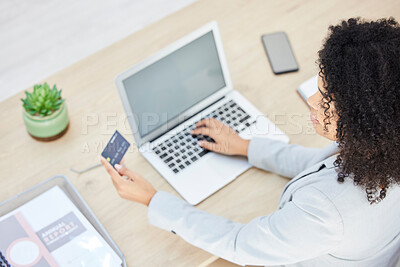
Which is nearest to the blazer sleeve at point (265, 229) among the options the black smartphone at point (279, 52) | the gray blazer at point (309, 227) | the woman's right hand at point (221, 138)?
the gray blazer at point (309, 227)

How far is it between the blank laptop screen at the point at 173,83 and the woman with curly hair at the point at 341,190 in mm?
237

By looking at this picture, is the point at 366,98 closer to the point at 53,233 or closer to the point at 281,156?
the point at 281,156

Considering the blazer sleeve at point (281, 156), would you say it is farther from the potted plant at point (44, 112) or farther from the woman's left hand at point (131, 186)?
the potted plant at point (44, 112)

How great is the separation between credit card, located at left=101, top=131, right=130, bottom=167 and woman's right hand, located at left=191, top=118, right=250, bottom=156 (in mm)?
254

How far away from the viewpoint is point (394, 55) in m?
0.91

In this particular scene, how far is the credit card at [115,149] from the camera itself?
1.33 metres

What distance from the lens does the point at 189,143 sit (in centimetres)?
150

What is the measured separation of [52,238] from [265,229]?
58 cm

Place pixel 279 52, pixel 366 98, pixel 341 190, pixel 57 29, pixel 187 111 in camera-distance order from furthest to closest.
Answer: pixel 57 29 < pixel 279 52 < pixel 187 111 < pixel 341 190 < pixel 366 98

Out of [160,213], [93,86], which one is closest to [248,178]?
[160,213]

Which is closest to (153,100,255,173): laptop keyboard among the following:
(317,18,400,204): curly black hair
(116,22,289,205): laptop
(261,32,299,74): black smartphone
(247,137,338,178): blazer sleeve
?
(116,22,289,205): laptop

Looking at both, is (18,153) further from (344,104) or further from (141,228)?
(344,104)

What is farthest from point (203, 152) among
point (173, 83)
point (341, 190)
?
point (341, 190)

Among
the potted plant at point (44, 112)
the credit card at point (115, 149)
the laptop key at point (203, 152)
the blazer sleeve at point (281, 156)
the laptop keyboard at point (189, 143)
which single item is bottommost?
the blazer sleeve at point (281, 156)
